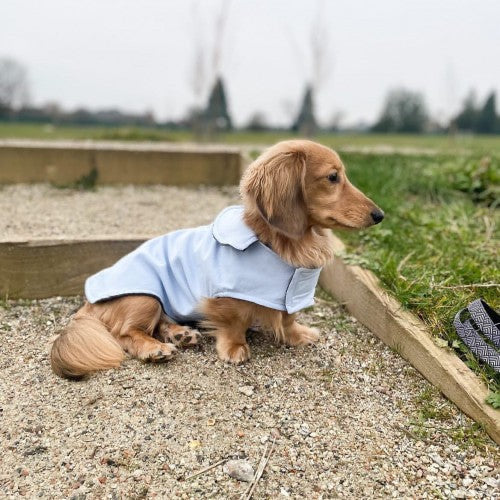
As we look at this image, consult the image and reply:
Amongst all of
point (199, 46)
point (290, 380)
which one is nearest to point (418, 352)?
point (290, 380)

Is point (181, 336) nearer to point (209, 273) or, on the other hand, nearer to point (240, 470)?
point (209, 273)

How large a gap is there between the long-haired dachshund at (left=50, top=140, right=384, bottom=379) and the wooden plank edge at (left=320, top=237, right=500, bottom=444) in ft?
1.32

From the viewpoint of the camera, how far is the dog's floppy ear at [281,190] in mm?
2311

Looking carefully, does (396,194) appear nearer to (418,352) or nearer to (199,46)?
(418,352)

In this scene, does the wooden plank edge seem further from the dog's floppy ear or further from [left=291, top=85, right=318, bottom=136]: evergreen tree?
Answer: [left=291, top=85, right=318, bottom=136]: evergreen tree

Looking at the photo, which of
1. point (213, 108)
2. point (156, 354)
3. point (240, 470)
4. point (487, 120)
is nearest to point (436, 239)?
point (156, 354)

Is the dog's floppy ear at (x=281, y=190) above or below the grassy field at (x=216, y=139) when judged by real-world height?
above

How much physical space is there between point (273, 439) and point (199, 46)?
12.0 metres

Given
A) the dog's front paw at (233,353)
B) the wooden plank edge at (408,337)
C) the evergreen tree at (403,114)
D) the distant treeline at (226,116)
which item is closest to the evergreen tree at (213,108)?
the distant treeline at (226,116)

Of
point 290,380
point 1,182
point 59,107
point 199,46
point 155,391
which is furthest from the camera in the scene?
point 59,107

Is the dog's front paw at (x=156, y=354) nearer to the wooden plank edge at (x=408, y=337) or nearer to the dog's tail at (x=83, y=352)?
the dog's tail at (x=83, y=352)

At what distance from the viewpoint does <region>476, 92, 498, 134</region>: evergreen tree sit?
116ft

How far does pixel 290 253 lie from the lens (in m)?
2.41

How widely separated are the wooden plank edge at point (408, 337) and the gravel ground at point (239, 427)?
6cm
